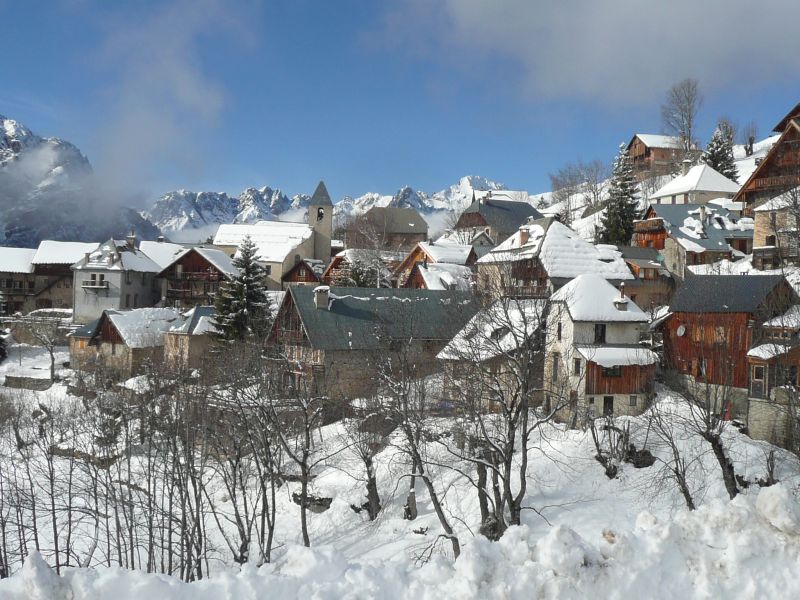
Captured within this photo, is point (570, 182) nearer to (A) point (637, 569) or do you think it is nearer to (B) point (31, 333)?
(B) point (31, 333)

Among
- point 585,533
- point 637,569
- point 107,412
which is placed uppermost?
point 637,569

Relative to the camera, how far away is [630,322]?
3497 cm

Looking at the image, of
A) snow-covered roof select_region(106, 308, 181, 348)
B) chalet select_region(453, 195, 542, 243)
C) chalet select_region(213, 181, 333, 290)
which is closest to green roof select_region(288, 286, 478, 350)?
snow-covered roof select_region(106, 308, 181, 348)

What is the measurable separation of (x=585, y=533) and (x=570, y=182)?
96885 mm

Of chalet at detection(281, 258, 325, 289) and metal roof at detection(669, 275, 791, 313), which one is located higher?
chalet at detection(281, 258, 325, 289)

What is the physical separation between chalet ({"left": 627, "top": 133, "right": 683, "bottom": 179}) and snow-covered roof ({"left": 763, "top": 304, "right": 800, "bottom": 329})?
234 ft

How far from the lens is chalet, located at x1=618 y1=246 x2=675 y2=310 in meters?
50.3

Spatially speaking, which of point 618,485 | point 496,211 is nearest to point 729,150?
point 496,211

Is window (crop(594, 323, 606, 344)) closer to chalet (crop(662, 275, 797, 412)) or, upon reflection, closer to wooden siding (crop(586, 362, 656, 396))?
wooden siding (crop(586, 362, 656, 396))

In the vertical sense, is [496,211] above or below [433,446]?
above

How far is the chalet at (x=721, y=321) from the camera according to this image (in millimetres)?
33562

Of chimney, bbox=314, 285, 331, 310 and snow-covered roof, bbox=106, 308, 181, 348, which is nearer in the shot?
chimney, bbox=314, 285, 331, 310

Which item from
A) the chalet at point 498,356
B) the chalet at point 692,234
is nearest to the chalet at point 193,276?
the chalet at point 692,234

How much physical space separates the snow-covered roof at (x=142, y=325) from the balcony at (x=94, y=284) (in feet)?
42.2
